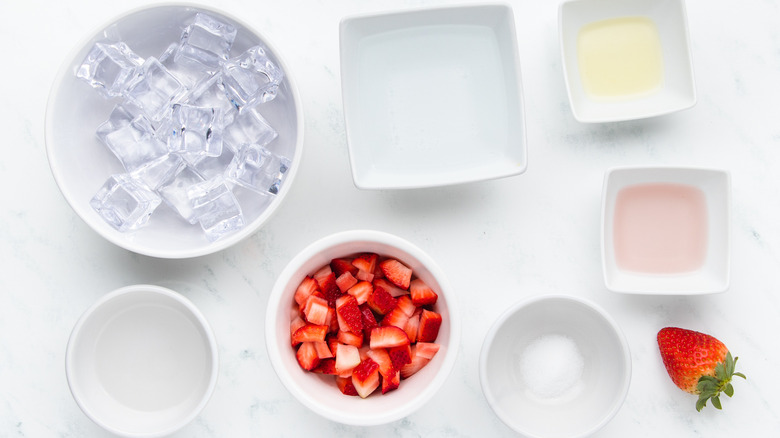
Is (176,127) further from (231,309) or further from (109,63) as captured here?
(231,309)

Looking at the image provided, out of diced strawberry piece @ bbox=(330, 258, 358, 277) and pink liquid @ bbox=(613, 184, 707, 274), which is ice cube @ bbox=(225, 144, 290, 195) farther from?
pink liquid @ bbox=(613, 184, 707, 274)

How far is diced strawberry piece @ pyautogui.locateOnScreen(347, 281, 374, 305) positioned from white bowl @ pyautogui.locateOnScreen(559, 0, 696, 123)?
2.02 feet

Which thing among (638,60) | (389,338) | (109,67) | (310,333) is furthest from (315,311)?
(638,60)

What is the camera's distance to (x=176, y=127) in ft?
4.84

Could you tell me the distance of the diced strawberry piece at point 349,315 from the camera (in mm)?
1439

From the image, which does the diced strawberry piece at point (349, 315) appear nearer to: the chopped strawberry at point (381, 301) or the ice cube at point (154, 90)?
the chopped strawberry at point (381, 301)

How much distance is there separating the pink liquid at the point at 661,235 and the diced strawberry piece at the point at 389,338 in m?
0.57

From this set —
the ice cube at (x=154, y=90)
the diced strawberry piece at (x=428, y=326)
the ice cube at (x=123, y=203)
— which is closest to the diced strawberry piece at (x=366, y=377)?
the diced strawberry piece at (x=428, y=326)

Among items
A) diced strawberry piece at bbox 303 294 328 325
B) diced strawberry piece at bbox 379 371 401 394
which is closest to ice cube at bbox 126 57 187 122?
diced strawberry piece at bbox 303 294 328 325

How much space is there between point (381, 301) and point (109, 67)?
762 millimetres

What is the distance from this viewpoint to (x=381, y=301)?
1.45m

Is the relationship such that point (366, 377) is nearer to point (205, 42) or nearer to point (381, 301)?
point (381, 301)

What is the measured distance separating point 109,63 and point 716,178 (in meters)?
1.37

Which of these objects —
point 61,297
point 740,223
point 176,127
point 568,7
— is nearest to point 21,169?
point 61,297
